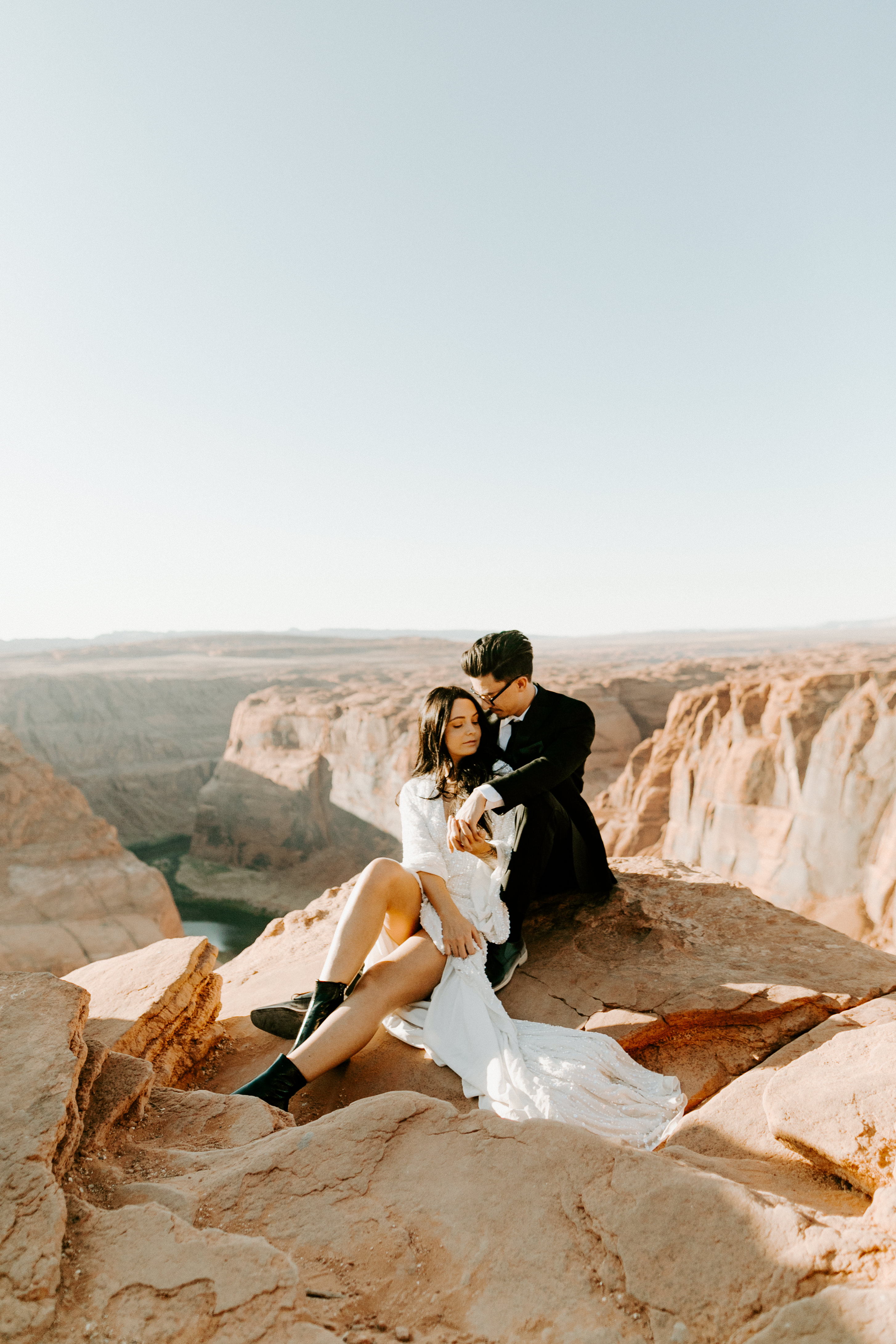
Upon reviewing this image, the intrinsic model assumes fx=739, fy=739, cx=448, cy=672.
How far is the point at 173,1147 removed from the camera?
2.06 metres

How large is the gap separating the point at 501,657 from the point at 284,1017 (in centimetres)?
187

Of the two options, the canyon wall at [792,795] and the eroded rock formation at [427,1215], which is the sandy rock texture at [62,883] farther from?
the eroded rock formation at [427,1215]

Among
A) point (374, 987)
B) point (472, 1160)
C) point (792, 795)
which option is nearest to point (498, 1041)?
point (374, 987)

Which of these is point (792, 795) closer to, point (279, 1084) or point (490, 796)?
point (490, 796)

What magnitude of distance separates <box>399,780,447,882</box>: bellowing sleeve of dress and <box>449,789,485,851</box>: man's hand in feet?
0.23

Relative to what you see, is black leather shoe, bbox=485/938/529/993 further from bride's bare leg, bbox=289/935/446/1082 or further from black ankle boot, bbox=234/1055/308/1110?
black ankle boot, bbox=234/1055/308/1110

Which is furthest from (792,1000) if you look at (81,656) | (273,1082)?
(81,656)

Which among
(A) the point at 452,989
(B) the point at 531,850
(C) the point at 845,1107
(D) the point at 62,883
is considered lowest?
(D) the point at 62,883

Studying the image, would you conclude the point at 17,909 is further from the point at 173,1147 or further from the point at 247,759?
the point at 173,1147

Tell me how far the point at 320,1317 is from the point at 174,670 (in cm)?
6439

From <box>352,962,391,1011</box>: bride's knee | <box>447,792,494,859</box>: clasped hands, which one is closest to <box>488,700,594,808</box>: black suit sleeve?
<box>447,792,494,859</box>: clasped hands

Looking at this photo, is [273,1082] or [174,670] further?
[174,670]

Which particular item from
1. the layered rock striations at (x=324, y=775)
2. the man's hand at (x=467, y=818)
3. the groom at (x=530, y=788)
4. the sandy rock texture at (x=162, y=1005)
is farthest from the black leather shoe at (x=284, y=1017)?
the layered rock striations at (x=324, y=775)

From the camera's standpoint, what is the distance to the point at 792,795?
45.7 ft
